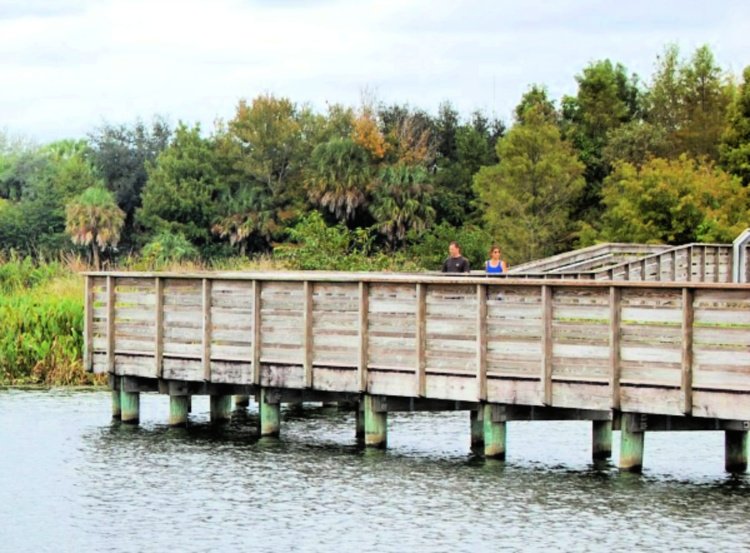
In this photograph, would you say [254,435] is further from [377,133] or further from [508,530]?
[377,133]

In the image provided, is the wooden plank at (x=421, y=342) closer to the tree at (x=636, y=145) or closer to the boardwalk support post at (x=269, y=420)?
the boardwalk support post at (x=269, y=420)

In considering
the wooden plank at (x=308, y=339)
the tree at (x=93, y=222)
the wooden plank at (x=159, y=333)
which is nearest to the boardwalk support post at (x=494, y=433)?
the wooden plank at (x=308, y=339)

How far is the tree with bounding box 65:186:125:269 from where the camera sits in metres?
95.6

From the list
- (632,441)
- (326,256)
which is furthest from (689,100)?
(632,441)

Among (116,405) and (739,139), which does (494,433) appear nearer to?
(116,405)

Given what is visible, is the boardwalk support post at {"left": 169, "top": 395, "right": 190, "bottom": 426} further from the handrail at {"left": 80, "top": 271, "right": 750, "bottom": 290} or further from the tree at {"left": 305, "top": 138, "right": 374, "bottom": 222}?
the tree at {"left": 305, "top": 138, "right": 374, "bottom": 222}

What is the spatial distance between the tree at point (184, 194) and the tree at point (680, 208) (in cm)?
3193

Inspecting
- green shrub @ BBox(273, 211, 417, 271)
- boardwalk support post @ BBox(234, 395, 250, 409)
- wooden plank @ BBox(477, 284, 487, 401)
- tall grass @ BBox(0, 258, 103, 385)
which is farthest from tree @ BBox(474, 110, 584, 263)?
wooden plank @ BBox(477, 284, 487, 401)

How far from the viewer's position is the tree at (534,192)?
277 ft

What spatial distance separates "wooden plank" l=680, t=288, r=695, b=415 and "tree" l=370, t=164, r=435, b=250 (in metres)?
66.0

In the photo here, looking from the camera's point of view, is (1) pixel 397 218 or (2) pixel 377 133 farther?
(2) pixel 377 133

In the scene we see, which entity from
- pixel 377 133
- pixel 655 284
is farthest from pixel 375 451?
pixel 377 133

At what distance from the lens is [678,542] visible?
2134cm

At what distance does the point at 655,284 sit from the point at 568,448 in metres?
5.53
